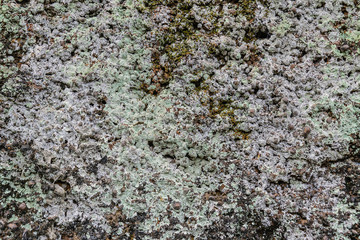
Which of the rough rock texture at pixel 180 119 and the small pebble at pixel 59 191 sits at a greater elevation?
the rough rock texture at pixel 180 119

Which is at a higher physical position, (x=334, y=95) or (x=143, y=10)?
(x=143, y=10)

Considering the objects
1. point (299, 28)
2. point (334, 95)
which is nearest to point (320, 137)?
point (334, 95)

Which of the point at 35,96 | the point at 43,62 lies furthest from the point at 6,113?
the point at 43,62

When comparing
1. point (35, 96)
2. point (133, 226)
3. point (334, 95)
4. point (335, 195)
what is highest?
point (334, 95)

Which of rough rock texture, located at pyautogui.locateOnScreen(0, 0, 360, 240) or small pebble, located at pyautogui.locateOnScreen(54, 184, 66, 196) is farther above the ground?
rough rock texture, located at pyautogui.locateOnScreen(0, 0, 360, 240)

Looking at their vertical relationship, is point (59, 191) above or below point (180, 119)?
below

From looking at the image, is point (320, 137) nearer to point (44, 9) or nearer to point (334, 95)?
point (334, 95)
